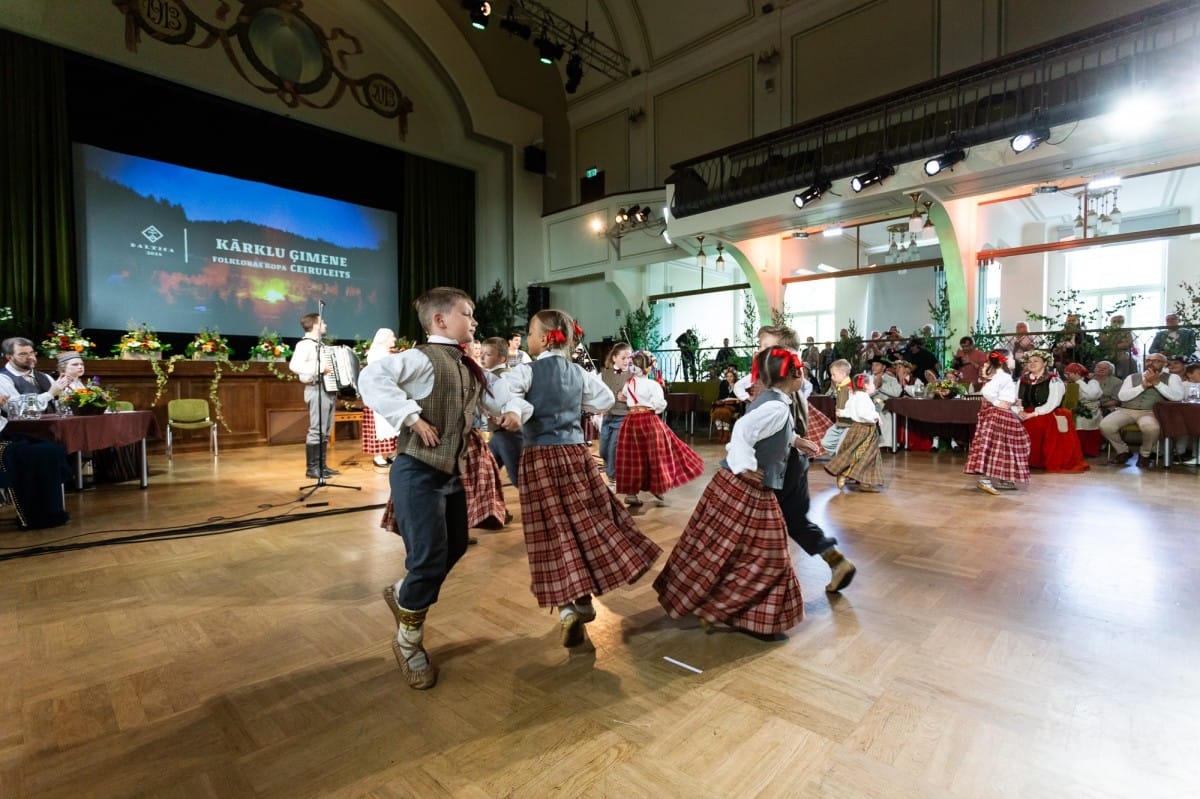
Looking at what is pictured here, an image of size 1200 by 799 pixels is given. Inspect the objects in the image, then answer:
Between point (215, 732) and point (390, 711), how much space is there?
47 cm

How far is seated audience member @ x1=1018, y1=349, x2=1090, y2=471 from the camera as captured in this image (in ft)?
20.4

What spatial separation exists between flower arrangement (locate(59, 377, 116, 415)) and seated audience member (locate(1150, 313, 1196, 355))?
11099mm

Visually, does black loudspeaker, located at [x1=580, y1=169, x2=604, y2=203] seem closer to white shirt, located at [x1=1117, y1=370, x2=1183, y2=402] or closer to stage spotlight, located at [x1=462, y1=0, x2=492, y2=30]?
stage spotlight, located at [x1=462, y1=0, x2=492, y2=30]

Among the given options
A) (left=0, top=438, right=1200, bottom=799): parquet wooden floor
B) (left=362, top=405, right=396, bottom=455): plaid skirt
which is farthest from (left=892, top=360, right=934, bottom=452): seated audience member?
(left=362, top=405, right=396, bottom=455): plaid skirt

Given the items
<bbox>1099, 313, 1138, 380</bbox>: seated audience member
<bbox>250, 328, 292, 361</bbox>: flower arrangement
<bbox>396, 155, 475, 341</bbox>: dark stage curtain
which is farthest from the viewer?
<bbox>396, 155, 475, 341</bbox>: dark stage curtain

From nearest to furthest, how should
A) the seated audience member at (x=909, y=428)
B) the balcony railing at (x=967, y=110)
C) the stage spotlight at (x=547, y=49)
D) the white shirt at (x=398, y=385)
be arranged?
the white shirt at (x=398, y=385) < the balcony railing at (x=967, y=110) < the seated audience member at (x=909, y=428) < the stage spotlight at (x=547, y=49)

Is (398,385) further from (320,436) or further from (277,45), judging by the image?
(277,45)

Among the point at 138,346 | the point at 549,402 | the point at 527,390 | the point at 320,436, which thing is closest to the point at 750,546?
the point at 549,402

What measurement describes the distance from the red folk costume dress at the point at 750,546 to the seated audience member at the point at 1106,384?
7234 mm

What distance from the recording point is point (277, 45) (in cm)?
995

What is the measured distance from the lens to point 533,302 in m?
13.0

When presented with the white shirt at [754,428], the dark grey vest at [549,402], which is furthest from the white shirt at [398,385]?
the white shirt at [754,428]

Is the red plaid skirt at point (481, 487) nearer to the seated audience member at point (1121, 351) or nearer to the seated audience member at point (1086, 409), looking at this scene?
the seated audience member at point (1086, 409)

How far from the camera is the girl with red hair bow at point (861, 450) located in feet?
16.7
